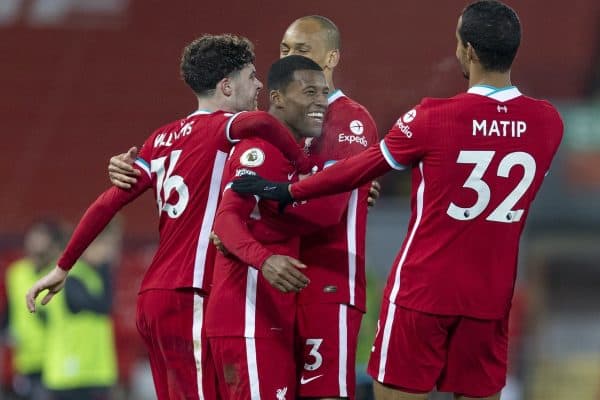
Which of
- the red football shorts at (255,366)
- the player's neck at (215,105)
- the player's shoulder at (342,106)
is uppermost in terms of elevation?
the player's neck at (215,105)

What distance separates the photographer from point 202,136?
4.43 metres

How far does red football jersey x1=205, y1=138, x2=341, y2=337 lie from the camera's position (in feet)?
13.7

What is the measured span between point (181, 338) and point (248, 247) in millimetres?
685

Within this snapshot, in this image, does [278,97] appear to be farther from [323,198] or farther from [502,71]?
[502,71]

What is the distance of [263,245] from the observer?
13.7 ft

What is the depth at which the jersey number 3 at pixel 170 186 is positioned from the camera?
4453 mm

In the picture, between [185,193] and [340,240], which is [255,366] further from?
[185,193]

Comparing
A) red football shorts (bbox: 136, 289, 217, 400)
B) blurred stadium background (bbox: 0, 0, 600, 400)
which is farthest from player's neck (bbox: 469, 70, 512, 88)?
blurred stadium background (bbox: 0, 0, 600, 400)

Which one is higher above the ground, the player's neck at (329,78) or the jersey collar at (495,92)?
the player's neck at (329,78)

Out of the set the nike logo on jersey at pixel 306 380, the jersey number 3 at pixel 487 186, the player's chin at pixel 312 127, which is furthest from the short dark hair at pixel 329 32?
the nike logo on jersey at pixel 306 380

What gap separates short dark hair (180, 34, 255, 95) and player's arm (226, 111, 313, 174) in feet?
1.01

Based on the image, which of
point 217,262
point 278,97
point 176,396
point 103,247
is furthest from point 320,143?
point 103,247

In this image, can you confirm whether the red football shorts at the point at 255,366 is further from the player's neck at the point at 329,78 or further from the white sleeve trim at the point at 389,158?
the player's neck at the point at 329,78

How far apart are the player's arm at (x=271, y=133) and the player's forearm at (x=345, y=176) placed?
0.24 meters
